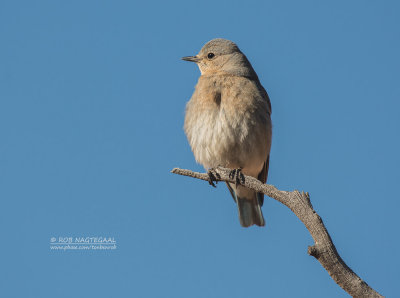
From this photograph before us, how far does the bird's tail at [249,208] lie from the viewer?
31.7ft

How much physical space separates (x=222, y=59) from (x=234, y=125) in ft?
6.08

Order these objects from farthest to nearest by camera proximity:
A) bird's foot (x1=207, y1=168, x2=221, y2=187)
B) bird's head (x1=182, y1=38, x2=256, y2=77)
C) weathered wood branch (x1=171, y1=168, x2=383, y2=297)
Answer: bird's head (x1=182, y1=38, x2=256, y2=77), bird's foot (x1=207, y1=168, x2=221, y2=187), weathered wood branch (x1=171, y1=168, x2=383, y2=297)

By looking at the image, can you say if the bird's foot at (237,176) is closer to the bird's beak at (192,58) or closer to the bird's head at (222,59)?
the bird's head at (222,59)

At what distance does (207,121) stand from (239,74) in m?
1.16

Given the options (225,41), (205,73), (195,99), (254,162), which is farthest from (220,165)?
(225,41)

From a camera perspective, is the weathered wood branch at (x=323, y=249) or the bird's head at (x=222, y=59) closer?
the weathered wood branch at (x=323, y=249)

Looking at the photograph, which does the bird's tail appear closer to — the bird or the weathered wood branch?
the bird

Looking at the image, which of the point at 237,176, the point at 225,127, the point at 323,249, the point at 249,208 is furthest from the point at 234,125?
the point at 323,249

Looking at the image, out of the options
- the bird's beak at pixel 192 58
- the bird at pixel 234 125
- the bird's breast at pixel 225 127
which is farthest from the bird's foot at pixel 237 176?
the bird's beak at pixel 192 58

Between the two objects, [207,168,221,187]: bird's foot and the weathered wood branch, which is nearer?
the weathered wood branch

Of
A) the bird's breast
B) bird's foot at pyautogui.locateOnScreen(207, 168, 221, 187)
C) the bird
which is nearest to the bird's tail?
the bird

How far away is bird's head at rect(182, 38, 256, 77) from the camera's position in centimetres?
961

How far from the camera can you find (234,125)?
8.55 metres

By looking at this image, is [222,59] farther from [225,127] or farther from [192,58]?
[225,127]
